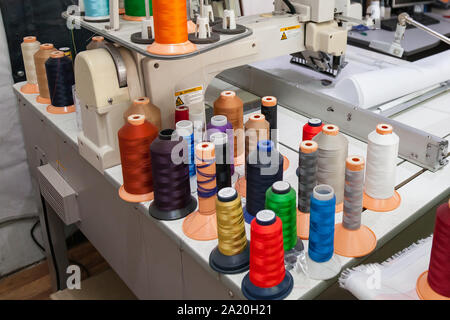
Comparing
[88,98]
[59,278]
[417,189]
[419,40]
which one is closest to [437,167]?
[417,189]

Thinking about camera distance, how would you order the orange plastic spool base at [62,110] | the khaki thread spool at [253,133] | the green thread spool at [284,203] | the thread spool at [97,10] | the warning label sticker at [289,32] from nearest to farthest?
1. the green thread spool at [284,203]
2. the khaki thread spool at [253,133]
3. the thread spool at [97,10]
4. the warning label sticker at [289,32]
5. the orange plastic spool base at [62,110]

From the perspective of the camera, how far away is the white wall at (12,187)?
2076 millimetres

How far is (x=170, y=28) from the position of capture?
1.18 meters

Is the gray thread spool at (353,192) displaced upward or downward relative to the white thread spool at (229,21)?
downward

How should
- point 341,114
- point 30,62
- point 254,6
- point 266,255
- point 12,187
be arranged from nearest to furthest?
point 266,255 → point 341,114 → point 30,62 → point 12,187 → point 254,6

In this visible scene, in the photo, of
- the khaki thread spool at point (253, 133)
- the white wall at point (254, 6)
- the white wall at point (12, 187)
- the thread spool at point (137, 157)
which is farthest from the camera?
the white wall at point (254, 6)

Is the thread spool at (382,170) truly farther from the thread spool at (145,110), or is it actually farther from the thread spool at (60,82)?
the thread spool at (60,82)

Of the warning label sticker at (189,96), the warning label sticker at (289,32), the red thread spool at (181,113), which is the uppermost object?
the warning label sticker at (289,32)

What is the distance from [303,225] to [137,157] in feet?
1.51

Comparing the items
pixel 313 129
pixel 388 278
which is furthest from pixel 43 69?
pixel 388 278

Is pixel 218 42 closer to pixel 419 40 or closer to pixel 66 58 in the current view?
pixel 66 58

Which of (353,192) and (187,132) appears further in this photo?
(187,132)

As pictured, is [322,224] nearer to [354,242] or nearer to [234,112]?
[354,242]

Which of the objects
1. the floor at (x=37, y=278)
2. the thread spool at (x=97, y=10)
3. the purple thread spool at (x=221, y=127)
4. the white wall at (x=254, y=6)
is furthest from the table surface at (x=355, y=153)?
the floor at (x=37, y=278)
